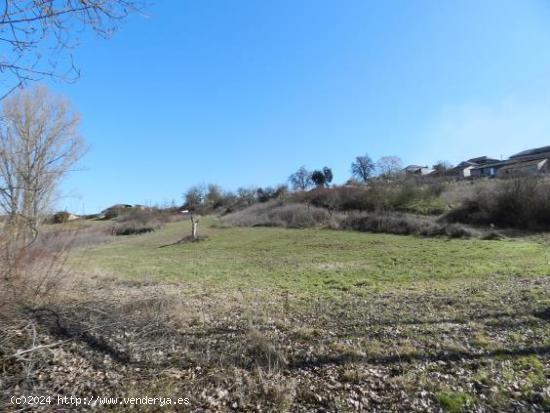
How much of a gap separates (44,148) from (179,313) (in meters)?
18.1

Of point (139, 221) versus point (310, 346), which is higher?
point (139, 221)

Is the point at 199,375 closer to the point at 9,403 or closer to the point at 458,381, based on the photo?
the point at 9,403

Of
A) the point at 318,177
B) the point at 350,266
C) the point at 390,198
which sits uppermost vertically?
the point at 318,177

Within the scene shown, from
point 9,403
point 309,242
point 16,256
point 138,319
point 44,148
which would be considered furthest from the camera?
point 309,242

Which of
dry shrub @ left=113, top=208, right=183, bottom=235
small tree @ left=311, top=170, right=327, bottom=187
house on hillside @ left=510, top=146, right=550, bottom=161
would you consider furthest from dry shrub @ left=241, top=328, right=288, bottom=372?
house on hillside @ left=510, top=146, right=550, bottom=161

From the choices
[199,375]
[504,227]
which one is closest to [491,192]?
[504,227]

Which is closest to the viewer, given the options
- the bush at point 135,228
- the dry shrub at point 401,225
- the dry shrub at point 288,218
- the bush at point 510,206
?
the dry shrub at point 401,225

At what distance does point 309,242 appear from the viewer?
2314cm

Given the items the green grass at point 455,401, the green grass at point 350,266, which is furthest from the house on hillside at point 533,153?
the green grass at point 455,401

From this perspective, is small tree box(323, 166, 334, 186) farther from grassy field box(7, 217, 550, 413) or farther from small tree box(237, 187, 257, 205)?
grassy field box(7, 217, 550, 413)

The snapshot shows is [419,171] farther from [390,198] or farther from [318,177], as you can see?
[390,198]

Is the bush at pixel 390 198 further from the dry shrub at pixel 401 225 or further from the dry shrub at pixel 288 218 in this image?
the dry shrub at pixel 401 225

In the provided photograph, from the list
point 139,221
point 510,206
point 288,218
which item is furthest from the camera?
point 139,221

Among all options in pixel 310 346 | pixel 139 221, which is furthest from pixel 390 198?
pixel 139 221
